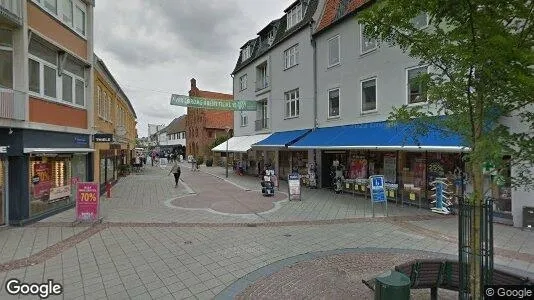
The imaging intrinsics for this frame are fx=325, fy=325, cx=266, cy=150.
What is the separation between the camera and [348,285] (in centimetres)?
532

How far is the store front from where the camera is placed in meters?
9.37

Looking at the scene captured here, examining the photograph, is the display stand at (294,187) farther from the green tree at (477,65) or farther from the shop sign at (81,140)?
the green tree at (477,65)

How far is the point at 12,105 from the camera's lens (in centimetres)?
881

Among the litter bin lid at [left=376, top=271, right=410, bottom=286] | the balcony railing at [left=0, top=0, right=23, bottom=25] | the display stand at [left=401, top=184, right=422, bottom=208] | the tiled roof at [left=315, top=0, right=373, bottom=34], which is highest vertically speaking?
the tiled roof at [left=315, top=0, right=373, bottom=34]

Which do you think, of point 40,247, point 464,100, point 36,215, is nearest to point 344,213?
point 464,100

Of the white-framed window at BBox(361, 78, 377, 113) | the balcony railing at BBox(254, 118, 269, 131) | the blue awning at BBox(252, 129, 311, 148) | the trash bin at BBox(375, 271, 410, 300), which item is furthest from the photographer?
the balcony railing at BBox(254, 118, 269, 131)

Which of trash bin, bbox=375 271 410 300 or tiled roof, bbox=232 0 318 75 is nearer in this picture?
trash bin, bbox=375 271 410 300

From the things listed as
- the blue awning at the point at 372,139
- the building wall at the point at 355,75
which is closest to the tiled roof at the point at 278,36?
the building wall at the point at 355,75

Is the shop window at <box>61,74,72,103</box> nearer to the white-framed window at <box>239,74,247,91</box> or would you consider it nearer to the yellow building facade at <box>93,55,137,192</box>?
the yellow building facade at <box>93,55,137,192</box>

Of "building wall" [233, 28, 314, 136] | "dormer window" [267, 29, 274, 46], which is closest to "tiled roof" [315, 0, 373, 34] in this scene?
"building wall" [233, 28, 314, 136]

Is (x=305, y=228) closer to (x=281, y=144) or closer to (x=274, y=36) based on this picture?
(x=281, y=144)

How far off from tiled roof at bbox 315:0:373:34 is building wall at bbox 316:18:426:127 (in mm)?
319

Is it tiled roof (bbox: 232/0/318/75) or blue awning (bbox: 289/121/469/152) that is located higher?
tiled roof (bbox: 232/0/318/75)

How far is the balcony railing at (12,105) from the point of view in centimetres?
859
